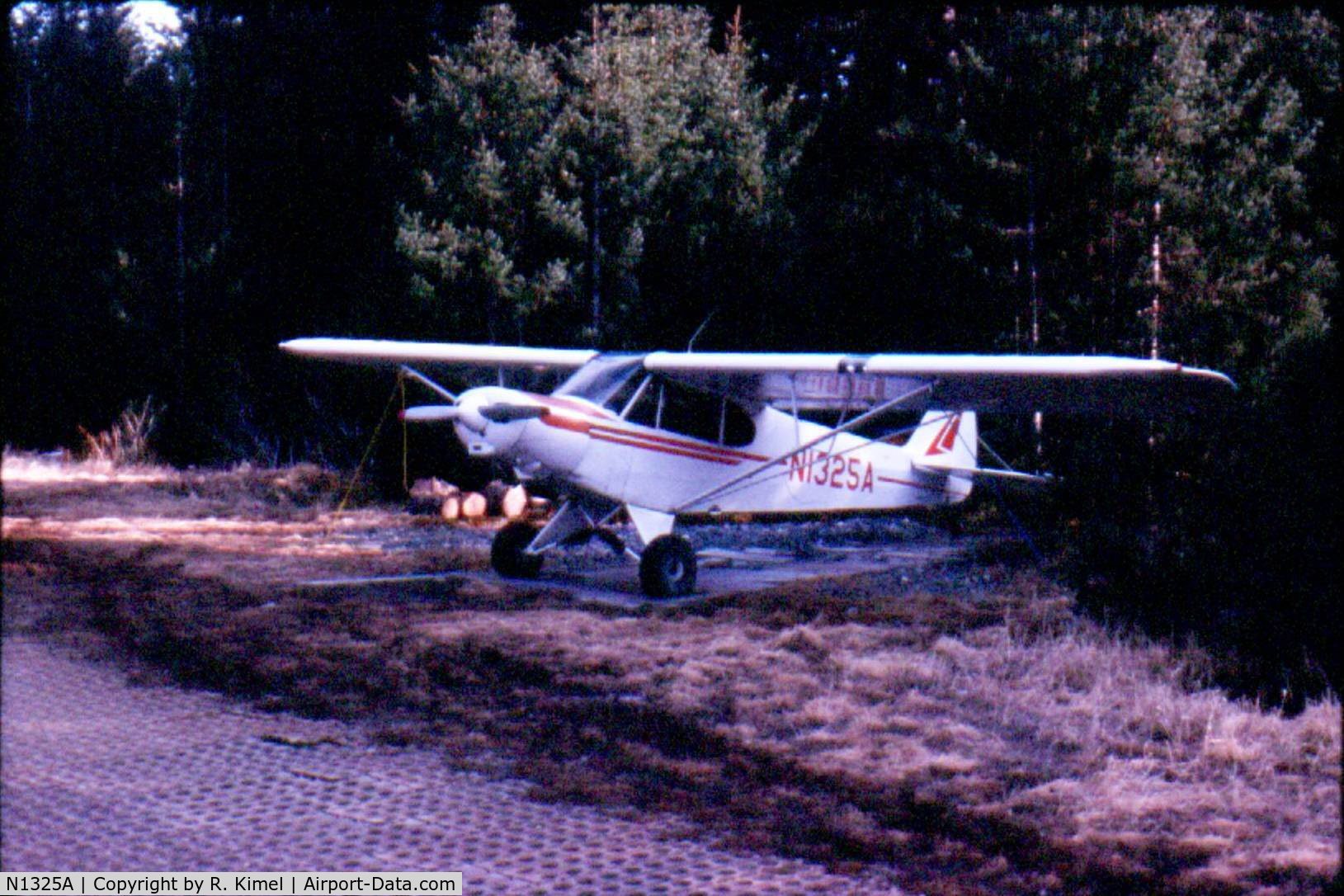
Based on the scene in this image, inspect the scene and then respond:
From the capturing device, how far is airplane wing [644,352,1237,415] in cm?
844

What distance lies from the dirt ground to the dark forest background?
169 inches

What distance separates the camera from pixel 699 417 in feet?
39.0

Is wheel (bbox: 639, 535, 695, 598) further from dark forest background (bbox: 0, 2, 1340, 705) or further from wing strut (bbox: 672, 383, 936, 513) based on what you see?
dark forest background (bbox: 0, 2, 1340, 705)

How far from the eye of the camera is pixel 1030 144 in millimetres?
15836

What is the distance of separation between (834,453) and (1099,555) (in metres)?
A: 5.67

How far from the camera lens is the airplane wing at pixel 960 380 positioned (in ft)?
27.7

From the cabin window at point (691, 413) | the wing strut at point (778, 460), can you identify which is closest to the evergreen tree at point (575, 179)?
the cabin window at point (691, 413)

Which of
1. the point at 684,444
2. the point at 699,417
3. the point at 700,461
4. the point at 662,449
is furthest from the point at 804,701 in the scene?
the point at 699,417

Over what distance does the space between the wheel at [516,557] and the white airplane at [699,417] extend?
0.04 ft

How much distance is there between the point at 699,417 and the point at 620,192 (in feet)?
22.4

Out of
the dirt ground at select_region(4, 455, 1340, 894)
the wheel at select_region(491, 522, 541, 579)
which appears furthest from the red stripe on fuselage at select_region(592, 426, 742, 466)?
the dirt ground at select_region(4, 455, 1340, 894)

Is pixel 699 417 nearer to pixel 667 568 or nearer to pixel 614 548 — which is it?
pixel 614 548

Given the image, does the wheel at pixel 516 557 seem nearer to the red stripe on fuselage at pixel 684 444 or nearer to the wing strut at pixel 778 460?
the red stripe on fuselage at pixel 684 444

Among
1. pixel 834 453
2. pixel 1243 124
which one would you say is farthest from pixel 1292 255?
pixel 834 453
